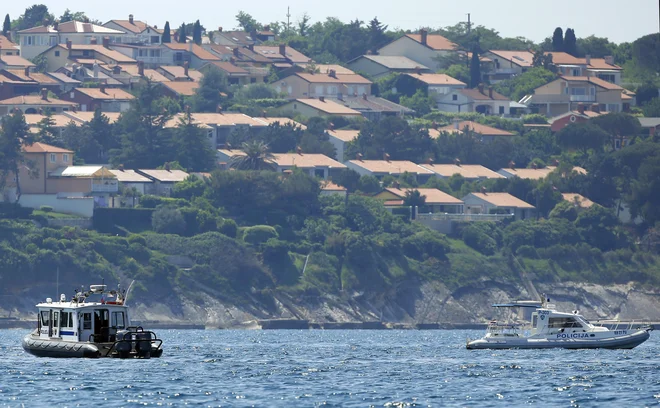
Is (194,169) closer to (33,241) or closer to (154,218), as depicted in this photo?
(154,218)

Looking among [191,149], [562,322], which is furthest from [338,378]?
[191,149]

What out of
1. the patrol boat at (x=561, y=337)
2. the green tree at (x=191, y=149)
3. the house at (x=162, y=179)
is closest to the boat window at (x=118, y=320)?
the patrol boat at (x=561, y=337)

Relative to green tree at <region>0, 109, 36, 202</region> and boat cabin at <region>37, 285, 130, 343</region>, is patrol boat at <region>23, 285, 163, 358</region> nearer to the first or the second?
boat cabin at <region>37, 285, 130, 343</region>

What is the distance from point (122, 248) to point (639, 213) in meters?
60.9

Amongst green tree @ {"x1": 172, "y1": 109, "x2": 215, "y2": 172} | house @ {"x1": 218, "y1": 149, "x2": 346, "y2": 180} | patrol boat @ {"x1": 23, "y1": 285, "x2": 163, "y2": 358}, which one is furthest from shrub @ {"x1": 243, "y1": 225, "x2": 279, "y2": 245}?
patrol boat @ {"x1": 23, "y1": 285, "x2": 163, "y2": 358}

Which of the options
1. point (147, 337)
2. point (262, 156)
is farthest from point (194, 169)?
point (147, 337)

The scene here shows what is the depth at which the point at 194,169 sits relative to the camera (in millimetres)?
188250

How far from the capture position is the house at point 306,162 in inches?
7549

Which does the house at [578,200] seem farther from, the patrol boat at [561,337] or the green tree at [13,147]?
the patrol boat at [561,337]

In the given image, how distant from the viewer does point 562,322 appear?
9844cm

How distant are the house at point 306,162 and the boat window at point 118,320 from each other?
107157 mm

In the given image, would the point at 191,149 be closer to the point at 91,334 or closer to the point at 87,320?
the point at 87,320

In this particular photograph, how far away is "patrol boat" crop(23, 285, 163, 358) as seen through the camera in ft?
265

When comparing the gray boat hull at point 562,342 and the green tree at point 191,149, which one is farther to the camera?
the green tree at point 191,149
